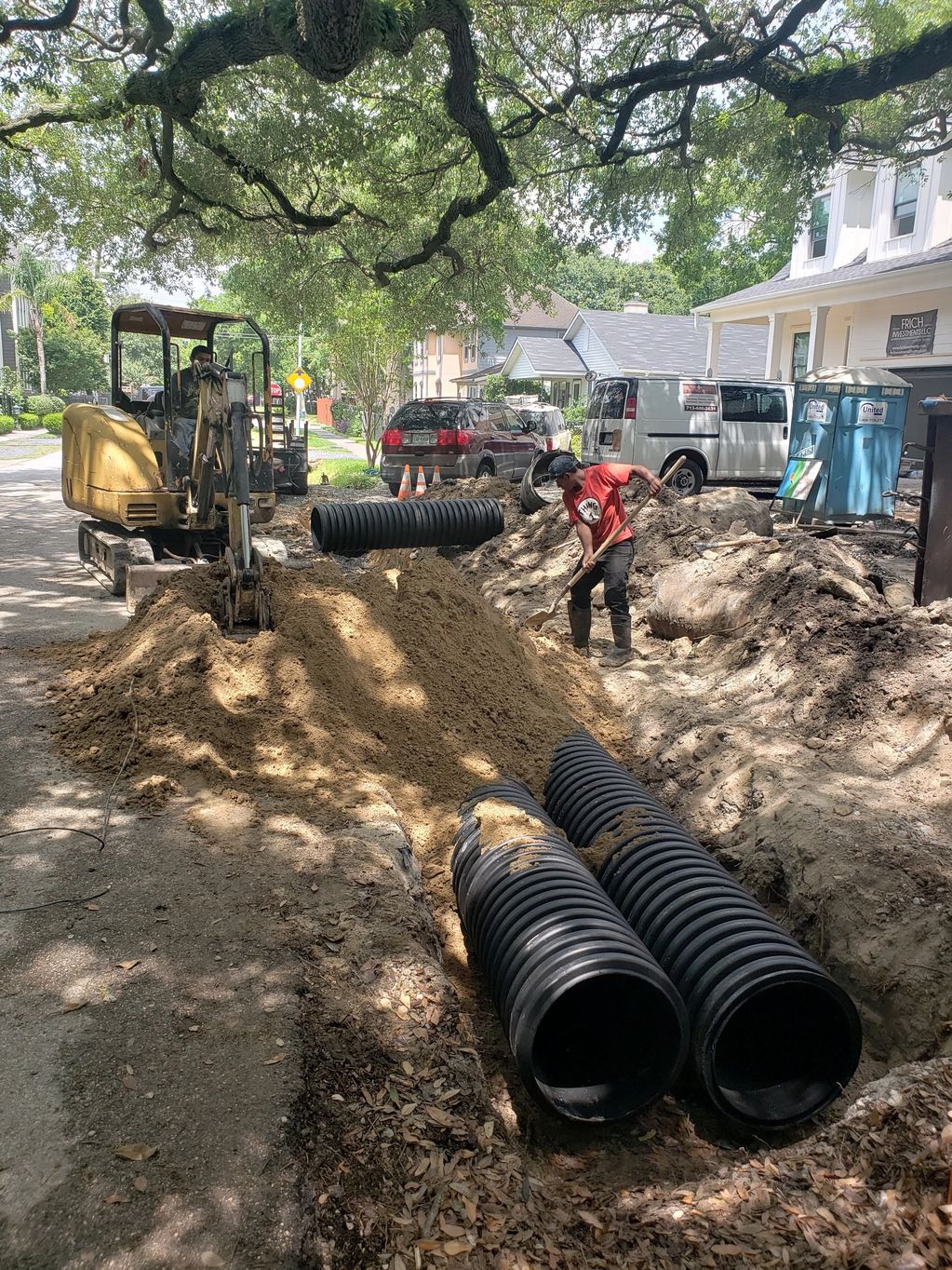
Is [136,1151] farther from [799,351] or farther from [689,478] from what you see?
[799,351]

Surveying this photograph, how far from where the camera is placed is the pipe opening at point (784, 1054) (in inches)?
145

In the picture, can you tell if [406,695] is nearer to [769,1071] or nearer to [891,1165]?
[769,1071]

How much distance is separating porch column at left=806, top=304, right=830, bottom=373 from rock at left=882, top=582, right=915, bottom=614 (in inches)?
662

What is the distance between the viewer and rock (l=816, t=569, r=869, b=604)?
24.1 feet

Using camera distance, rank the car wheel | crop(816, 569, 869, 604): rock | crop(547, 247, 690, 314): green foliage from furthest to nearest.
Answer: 1. crop(547, 247, 690, 314): green foliage
2. the car wheel
3. crop(816, 569, 869, 604): rock

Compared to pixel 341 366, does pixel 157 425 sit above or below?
below

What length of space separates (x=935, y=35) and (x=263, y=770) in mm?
10920

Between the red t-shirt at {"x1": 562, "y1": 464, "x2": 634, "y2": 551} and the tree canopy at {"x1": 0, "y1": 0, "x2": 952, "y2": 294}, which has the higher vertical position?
the tree canopy at {"x1": 0, "y1": 0, "x2": 952, "y2": 294}

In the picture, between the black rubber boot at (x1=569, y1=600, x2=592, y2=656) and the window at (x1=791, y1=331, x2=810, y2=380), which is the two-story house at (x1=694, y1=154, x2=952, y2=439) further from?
the black rubber boot at (x1=569, y1=600, x2=592, y2=656)

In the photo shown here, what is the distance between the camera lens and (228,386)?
813 cm

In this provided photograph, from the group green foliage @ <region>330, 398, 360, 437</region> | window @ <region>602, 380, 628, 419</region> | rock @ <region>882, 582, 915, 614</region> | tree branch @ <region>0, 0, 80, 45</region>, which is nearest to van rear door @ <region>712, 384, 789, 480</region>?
window @ <region>602, 380, 628, 419</region>

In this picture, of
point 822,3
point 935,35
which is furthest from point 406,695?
point 822,3

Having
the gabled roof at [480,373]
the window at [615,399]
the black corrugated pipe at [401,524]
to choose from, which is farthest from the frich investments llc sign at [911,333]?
the gabled roof at [480,373]

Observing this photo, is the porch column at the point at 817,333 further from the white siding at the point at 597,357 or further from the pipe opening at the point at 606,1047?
the pipe opening at the point at 606,1047
